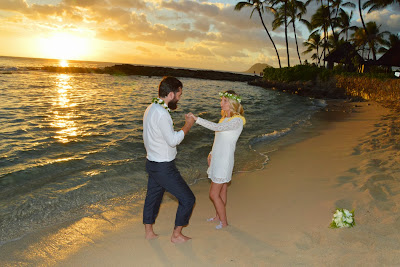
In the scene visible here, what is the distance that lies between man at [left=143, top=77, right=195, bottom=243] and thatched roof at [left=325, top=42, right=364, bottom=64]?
42.8m

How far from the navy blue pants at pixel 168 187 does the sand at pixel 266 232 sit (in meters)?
0.55

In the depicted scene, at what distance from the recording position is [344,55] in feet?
139

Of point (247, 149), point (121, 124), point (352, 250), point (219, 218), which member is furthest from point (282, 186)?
point (121, 124)

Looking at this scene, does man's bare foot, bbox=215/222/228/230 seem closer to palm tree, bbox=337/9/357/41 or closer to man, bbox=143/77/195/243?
man, bbox=143/77/195/243

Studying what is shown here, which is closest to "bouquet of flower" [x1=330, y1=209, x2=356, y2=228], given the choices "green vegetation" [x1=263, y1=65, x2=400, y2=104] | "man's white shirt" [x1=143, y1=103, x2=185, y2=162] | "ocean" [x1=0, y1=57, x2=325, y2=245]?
"man's white shirt" [x1=143, y1=103, x2=185, y2=162]

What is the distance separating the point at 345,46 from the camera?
43188mm

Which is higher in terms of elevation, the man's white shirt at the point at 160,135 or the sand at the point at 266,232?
the man's white shirt at the point at 160,135

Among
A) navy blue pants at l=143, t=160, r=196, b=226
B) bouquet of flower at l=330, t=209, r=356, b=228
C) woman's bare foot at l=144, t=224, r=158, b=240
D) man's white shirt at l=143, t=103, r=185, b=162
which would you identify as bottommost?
woman's bare foot at l=144, t=224, r=158, b=240

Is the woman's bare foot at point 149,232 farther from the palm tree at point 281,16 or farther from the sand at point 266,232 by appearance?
the palm tree at point 281,16

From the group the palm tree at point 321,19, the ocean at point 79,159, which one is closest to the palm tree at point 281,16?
the palm tree at point 321,19

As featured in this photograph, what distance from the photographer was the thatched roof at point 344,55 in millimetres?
41906

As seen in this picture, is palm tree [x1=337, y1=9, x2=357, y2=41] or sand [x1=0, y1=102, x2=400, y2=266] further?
palm tree [x1=337, y1=9, x2=357, y2=41]

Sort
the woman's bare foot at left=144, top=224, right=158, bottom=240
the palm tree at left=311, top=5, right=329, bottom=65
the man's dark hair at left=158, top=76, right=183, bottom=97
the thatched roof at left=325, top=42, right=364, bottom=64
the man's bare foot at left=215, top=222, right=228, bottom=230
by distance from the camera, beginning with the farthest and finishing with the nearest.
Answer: the palm tree at left=311, top=5, right=329, bottom=65 → the thatched roof at left=325, top=42, right=364, bottom=64 → the man's bare foot at left=215, top=222, right=228, bottom=230 → the woman's bare foot at left=144, top=224, right=158, bottom=240 → the man's dark hair at left=158, top=76, right=183, bottom=97

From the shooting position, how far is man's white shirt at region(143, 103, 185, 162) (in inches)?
145
